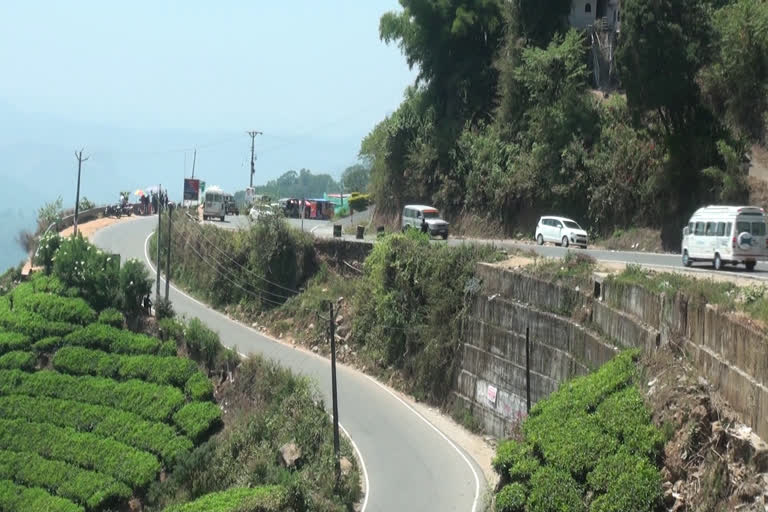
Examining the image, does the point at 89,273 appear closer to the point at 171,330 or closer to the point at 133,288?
the point at 133,288

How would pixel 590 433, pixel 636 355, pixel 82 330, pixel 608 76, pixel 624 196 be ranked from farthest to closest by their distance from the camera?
pixel 608 76 < pixel 624 196 < pixel 82 330 < pixel 636 355 < pixel 590 433

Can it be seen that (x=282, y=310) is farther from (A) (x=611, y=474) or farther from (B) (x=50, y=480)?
(A) (x=611, y=474)

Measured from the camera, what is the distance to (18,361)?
3716 centimetres

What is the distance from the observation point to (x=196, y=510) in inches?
964

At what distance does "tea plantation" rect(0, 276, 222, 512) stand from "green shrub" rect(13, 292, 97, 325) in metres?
0.04

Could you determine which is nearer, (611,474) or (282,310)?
(611,474)

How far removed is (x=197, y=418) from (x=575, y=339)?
562 inches

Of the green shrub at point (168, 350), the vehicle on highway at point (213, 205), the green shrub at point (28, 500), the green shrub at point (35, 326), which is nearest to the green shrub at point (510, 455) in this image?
the green shrub at point (28, 500)

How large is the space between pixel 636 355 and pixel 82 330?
24.7m

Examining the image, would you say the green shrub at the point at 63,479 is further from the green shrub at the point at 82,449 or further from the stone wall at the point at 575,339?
the stone wall at the point at 575,339

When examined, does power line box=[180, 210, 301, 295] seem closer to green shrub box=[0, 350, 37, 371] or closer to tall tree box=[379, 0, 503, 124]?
green shrub box=[0, 350, 37, 371]

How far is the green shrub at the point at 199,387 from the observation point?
112ft

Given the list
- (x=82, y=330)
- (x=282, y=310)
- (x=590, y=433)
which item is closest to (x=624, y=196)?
(x=282, y=310)

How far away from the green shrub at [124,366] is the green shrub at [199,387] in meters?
0.36
